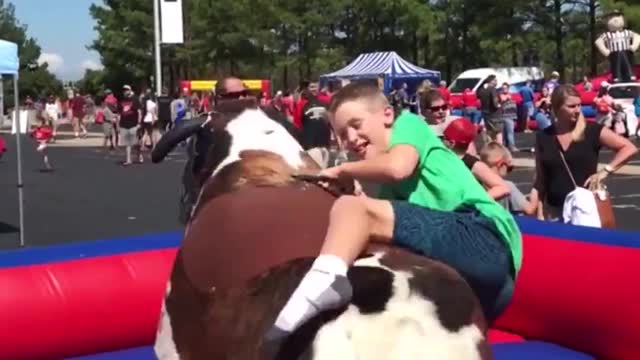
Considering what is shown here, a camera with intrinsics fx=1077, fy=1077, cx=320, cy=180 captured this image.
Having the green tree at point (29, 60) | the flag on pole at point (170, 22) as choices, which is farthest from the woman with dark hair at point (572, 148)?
the green tree at point (29, 60)

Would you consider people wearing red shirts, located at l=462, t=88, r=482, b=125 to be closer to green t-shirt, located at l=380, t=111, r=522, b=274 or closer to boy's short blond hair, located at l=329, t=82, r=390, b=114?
green t-shirt, located at l=380, t=111, r=522, b=274

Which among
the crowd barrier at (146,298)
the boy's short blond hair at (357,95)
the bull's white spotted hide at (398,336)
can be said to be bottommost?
the crowd barrier at (146,298)

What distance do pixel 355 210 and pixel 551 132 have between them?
4.08 meters

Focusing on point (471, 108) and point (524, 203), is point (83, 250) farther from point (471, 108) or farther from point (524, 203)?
point (471, 108)

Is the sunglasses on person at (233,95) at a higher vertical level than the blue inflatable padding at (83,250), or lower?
Result: higher

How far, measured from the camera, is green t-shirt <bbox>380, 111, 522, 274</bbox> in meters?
3.28

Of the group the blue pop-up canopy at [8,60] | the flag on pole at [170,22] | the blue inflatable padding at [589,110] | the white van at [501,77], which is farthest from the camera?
the white van at [501,77]

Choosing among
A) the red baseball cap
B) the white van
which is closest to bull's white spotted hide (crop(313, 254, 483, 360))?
the red baseball cap

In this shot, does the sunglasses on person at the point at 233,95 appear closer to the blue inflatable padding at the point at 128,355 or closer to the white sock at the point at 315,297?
the blue inflatable padding at the point at 128,355

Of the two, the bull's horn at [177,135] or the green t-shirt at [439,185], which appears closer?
the green t-shirt at [439,185]

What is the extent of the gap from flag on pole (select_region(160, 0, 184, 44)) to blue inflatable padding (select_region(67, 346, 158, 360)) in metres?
20.5

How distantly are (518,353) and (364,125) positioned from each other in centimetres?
221

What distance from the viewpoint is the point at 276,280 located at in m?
2.78

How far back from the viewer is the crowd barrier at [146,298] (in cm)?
486
